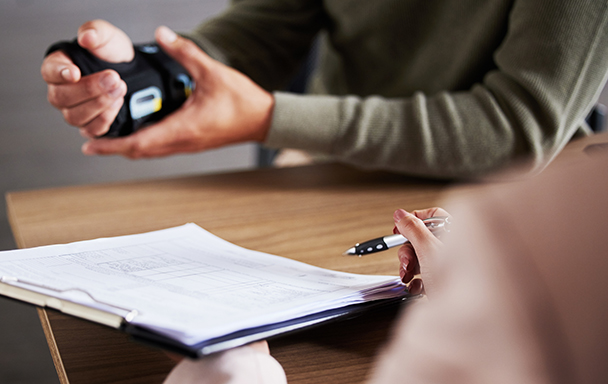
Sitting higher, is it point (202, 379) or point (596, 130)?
point (596, 130)

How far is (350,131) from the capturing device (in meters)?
0.68

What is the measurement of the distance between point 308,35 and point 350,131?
433 millimetres

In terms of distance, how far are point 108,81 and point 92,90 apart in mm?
29

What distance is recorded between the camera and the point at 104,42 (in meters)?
0.62

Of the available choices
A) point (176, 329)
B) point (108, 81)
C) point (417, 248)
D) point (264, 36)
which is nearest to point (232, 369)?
point (176, 329)

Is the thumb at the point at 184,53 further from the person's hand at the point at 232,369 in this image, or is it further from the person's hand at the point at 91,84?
the person's hand at the point at 232,369

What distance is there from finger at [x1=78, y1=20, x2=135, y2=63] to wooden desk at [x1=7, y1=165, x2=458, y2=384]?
184mm

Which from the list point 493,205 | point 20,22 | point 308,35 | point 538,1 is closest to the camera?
point 493,205

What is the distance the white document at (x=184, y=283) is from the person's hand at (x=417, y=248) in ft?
0.05

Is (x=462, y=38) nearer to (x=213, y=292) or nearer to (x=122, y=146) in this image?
(x=122, y=146)

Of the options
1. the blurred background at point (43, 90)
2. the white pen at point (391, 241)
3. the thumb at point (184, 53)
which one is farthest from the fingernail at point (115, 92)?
the blurred background at point (43, 90)

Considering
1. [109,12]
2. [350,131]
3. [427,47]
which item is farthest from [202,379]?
[109,12]

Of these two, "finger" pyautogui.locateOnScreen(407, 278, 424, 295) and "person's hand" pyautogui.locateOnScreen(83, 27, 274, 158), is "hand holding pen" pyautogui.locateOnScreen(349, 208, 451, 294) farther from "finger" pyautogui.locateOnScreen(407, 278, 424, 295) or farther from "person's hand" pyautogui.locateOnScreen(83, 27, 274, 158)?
"person's hand" pyautogui.locateOnScreen(83, 27, 274, 158)

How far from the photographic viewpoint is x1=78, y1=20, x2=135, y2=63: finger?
0.59 meters
